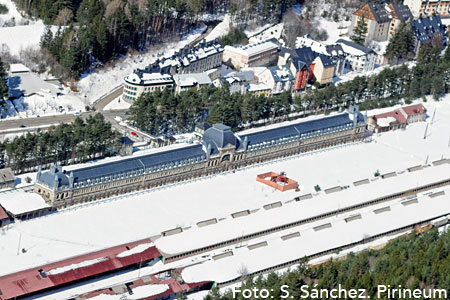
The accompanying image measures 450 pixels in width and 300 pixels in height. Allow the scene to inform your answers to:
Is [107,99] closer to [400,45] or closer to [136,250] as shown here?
[136,250]

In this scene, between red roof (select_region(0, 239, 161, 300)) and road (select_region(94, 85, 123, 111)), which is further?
road (select_region(94, 85, 123, 111))

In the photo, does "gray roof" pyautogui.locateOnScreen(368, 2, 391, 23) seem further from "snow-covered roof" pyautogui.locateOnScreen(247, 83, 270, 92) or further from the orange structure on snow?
the orange structure on snow

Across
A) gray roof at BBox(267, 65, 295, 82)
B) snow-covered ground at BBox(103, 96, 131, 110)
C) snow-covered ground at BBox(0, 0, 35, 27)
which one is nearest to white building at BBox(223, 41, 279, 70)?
gray roof at BBox(267, 65, 295, 82)

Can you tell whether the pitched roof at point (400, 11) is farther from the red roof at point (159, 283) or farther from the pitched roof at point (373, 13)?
the red roof at point (159, 283)

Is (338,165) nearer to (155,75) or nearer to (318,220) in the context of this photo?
(318,220)

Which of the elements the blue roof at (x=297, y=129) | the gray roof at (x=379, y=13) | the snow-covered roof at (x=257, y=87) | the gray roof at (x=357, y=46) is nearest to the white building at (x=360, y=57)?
the gray roof at (x=357, y=46)

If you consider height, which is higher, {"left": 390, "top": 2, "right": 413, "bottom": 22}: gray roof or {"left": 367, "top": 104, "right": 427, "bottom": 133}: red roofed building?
{"left": 390, "top": 2, "right": 413, "bottom": 22}: gray roof
